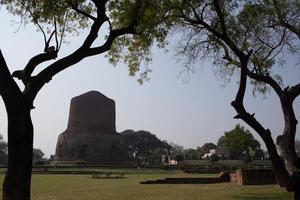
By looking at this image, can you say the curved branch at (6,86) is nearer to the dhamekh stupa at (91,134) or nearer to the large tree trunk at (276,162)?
the large tree trunk at (276,162)

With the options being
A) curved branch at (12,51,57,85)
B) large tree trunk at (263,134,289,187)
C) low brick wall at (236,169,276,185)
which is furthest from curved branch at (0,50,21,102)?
low brick wall at (236,169,276,185)

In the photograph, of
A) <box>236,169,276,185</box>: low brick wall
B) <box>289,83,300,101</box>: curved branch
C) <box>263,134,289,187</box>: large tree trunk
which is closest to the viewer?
<box>263,134,289,187</box>: large tree trunk

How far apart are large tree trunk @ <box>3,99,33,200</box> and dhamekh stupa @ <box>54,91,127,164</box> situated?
61.1m

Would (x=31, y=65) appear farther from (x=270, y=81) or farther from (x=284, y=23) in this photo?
(x=284, y=23)

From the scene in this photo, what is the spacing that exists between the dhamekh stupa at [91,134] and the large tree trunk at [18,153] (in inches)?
2407

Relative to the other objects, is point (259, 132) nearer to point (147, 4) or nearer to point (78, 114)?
point (147, 4)

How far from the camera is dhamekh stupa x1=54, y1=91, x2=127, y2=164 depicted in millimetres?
73188

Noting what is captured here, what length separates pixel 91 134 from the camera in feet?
250

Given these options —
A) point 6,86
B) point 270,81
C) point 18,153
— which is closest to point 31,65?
point 6,86

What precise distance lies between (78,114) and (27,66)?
68.3 metres

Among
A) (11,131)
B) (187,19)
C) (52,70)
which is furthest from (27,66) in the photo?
(187,19)

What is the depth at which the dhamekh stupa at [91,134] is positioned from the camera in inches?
2881

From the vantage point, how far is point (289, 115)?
1476 centimetres

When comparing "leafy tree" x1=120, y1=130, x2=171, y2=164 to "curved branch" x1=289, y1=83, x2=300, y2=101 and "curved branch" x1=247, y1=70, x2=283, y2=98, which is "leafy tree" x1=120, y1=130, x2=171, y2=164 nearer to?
"curved branch" x1=247, y1=70, x2=283, y2=98
